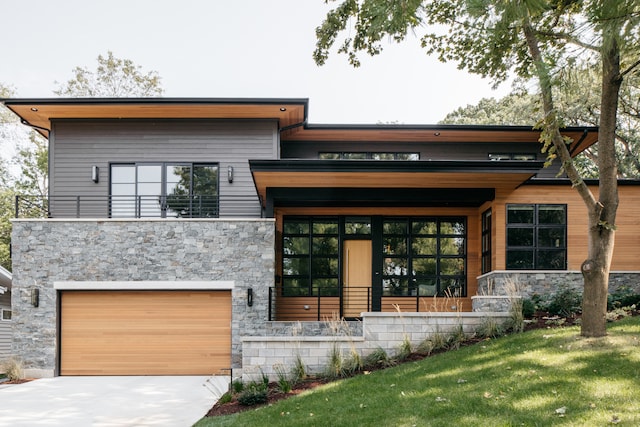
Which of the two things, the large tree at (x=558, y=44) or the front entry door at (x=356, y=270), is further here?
the front entry door at (x=356, y=270)

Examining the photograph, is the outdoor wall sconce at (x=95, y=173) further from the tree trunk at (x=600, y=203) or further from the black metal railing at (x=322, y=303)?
the tree trunk at (x=600, y=203)

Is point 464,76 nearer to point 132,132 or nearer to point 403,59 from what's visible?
point 403,59

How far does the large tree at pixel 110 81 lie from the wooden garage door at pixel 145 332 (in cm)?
1591

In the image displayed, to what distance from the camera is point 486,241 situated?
13914 mm

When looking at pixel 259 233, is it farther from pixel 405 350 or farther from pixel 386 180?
pixel 405 350

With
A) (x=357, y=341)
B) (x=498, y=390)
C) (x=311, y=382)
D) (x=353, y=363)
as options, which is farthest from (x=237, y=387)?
(x=498, y=390)

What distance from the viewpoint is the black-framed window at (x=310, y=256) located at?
14.7 meters

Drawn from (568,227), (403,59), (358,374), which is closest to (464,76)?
(403,59)

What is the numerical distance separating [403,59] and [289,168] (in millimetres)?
4093

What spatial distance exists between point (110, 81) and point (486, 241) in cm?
2028

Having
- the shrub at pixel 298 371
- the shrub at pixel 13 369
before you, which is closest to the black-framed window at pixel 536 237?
the shrub at pixel 298 371

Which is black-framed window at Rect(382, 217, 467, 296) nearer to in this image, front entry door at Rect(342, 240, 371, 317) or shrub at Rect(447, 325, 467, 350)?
front entry door at Rect(342, 240, 371, 317)

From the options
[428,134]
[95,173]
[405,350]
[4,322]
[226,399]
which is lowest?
[4,322]

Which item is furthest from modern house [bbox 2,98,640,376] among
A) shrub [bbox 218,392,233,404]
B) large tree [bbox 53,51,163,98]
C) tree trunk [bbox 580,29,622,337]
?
large tree [bbox 53,51,163,98]
